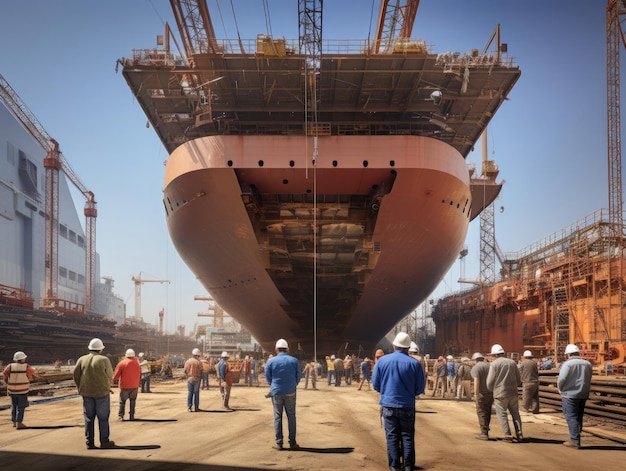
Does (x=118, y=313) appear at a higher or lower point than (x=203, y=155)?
lower

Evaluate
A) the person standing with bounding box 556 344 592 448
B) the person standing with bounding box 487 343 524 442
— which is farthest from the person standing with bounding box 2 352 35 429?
the person standing with bounding box 556 344 592 448

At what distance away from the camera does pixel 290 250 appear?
91.9ft

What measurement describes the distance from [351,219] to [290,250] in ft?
13.0

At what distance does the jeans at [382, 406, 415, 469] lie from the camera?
606 cm

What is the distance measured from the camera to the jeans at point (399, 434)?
6.06 m

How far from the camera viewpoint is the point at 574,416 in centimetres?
827

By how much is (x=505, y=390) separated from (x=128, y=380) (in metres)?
6.92

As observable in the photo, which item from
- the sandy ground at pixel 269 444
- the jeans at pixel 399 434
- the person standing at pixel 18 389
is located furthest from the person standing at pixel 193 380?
the jeans at pixel 399 434

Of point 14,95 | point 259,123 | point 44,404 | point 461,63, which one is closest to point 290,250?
point 259,123

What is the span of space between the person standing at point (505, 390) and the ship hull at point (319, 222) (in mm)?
13963

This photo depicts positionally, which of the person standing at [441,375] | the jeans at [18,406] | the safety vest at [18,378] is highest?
the safety vest at [18,378]

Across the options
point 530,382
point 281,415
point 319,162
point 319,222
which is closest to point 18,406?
point 281,415

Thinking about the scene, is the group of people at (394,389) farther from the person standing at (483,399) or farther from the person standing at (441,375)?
the person standing at (441,375)

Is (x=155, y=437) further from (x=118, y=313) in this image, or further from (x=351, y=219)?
(x=118, y=313)
